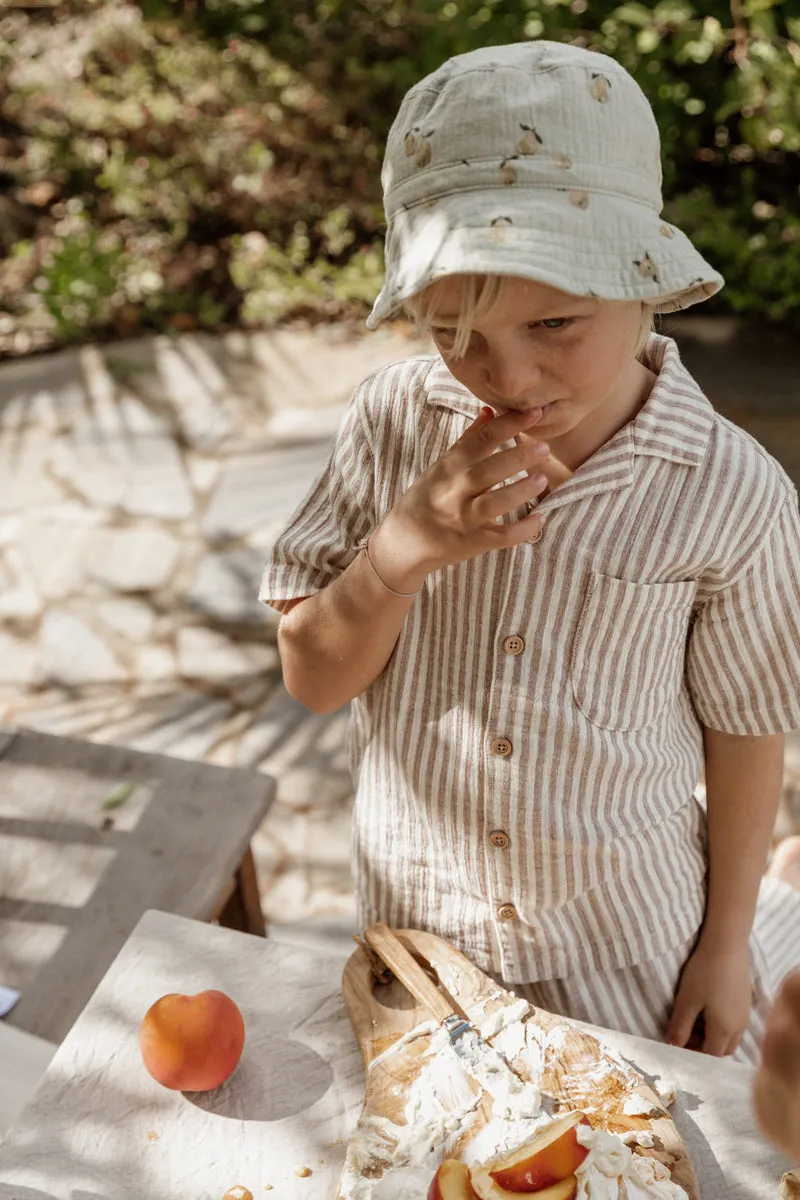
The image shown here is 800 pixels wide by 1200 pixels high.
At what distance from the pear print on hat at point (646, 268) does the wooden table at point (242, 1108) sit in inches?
30.5

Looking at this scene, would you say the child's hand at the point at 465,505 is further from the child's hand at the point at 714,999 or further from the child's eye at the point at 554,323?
the child's hand at the point at 714,999

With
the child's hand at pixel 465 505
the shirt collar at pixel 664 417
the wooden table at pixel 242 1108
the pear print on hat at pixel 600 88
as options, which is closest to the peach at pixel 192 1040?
the wooden table at pixel 242 1108

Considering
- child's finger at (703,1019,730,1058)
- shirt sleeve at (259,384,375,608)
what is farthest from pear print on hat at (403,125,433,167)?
child's finger at (703,1019,730,1058)

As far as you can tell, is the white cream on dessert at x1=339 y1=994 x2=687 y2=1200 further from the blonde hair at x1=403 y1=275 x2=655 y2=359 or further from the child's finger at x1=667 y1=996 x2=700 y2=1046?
the blonde hair at x1=403 y1=275 x2=655 y2=359

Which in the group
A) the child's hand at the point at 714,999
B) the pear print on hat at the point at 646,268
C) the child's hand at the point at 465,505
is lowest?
the child's hand at the point at 714,999

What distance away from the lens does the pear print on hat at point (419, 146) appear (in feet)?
3.36

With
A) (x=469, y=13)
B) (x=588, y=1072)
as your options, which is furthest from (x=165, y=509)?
(x=588, y=1072)

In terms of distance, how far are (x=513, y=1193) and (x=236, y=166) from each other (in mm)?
5180

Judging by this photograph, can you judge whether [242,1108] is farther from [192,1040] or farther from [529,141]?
[529,141]

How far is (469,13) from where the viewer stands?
12.7ft

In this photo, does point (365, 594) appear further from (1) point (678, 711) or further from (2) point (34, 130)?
(2) point (34, 130)

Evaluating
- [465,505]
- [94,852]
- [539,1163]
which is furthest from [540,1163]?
[94,852]

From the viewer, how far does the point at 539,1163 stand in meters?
1.00

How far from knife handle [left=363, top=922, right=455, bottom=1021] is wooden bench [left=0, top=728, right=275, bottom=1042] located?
0.59 m
